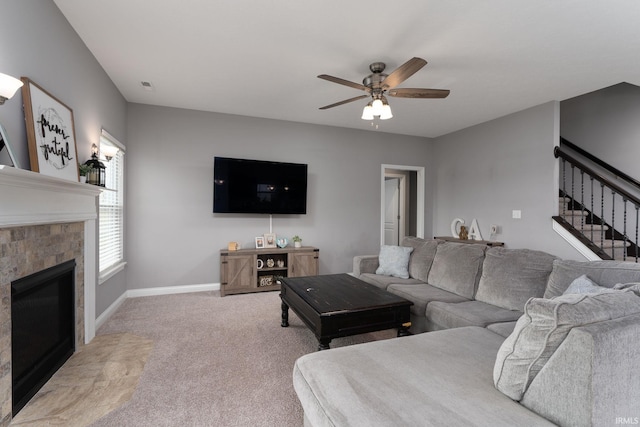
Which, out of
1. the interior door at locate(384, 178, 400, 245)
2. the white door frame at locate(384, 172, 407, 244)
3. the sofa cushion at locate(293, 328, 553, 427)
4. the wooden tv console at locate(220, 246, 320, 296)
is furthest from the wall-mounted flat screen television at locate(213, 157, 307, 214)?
the sofa cushion at locate(293, 328, 553, 427)

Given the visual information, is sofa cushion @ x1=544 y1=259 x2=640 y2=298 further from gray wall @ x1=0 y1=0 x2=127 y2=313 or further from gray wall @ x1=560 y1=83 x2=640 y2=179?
gray wall @ x1=0 y1=0 x2=127 y2=313

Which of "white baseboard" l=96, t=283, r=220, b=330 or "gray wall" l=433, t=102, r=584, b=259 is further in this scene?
"gray wall" l=433, t=102, r=584, b=259

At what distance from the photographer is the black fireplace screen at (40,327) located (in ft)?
5.91

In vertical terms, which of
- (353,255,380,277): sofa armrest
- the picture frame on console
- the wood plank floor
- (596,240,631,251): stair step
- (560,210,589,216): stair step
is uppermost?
(560,210,589,216): stair step

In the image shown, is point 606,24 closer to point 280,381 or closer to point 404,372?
point 404,372

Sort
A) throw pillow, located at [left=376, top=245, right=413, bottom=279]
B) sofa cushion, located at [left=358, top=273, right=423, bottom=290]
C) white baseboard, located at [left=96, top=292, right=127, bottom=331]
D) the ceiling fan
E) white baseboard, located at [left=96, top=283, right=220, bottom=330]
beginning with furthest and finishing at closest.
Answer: white baseboard, located at [left=96, top=283, right=220, bottom=330] → throw pillow, located at [left=376, top=245, right=413, bottom=279] → sofa cushion, located at [left=358, top=273, right=423, bottom=290] → white baseboard, located at [left=96, top=292, right=127, bottom=331] → the ceiling fan

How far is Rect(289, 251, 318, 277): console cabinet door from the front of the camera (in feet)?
15.1

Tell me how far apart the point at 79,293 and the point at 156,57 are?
228 cm

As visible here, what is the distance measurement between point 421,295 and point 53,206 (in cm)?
301

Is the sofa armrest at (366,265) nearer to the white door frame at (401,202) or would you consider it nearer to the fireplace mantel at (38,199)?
the fireplace mantel at (38,199)

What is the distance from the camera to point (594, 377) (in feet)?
3.34

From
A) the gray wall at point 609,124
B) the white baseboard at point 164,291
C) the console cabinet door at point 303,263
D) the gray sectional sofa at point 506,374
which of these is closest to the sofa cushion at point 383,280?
the console cabinet door at point 303,263

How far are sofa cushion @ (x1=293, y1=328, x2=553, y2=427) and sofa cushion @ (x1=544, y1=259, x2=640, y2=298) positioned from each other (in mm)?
832

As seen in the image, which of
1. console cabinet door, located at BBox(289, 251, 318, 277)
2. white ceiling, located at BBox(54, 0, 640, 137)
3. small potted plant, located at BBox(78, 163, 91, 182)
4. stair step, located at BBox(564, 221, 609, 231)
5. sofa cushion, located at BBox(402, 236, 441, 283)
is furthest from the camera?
console cabinet door, located at BBox(289, 251, 318, 277)
